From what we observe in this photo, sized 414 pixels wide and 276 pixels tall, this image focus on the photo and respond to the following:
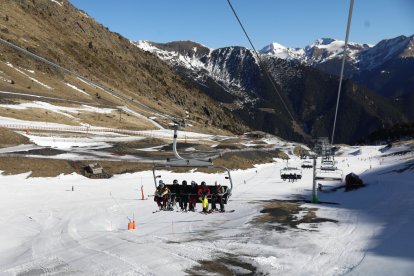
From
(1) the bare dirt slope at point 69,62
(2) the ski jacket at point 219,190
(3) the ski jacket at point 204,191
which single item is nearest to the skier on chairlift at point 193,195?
(3) the ski jacket at point 204,191

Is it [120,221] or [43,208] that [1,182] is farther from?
[120,221]

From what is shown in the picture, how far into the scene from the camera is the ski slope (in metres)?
14.0

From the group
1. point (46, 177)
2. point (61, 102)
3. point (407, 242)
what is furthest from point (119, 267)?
point (61, 102)

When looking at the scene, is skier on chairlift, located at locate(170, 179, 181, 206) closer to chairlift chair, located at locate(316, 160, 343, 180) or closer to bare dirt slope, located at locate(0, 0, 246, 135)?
chairlift chair, located at locate(316, 160, 343, 180)

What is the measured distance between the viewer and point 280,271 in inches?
532

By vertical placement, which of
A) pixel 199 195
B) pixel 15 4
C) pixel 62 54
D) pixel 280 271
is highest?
pixel 15 4

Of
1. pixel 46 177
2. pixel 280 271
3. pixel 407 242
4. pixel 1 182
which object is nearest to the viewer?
pixel 280 271

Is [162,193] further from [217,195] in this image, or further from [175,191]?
[217,195]

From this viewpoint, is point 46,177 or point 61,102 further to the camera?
point 61,102

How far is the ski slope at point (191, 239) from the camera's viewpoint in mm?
13977

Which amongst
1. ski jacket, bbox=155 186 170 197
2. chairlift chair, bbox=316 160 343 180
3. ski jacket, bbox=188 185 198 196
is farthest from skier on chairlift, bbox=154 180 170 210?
chairlift chair, bbox=316 160 343 180

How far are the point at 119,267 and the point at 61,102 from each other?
3997 inches

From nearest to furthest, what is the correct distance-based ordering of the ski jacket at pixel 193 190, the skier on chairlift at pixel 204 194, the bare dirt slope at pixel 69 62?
the skier on chairlift at pixel 204 194 → the ski jacket at pixel 193 190 → the bare dirt slope at pixel 69 62

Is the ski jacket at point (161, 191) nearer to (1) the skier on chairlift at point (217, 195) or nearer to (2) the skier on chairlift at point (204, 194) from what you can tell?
(2) the skier on chairlift at point (204, 194)
